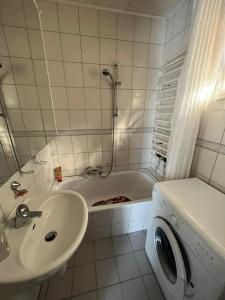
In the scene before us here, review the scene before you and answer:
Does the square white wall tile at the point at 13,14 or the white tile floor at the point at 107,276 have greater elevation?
the square white wall tile at the point at 13,14

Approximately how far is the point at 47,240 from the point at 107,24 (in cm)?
184

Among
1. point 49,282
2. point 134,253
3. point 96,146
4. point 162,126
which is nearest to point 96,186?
point 96,146

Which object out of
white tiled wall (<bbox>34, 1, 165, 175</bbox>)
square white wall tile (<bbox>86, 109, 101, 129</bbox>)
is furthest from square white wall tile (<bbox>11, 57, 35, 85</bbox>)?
square white wall tile (<bbox>86, 109, 101, 129</bbox>)

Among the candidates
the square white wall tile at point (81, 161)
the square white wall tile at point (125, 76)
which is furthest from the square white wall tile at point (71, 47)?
the square white wall tile at point (81, 161)

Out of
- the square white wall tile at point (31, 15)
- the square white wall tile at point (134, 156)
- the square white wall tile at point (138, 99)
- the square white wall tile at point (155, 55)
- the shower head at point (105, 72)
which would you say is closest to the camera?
the square white wall tile at point (31, 15)

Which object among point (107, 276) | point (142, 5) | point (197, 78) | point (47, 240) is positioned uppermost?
point (142, 5)

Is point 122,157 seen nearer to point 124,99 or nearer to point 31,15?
point 124,99

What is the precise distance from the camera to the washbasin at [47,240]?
0.49 m

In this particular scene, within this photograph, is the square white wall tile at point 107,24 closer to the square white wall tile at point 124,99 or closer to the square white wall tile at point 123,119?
the square white wall tile at point 124,99

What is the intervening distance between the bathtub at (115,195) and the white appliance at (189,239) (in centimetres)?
33

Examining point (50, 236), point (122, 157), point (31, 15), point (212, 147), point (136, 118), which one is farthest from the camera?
point (122, 157)

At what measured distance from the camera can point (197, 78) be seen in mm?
974

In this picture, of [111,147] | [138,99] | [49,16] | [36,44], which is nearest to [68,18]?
[49,16]

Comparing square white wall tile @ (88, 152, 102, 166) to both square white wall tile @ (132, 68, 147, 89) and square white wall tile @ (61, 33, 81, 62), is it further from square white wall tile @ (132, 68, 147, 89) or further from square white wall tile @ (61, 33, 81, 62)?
square white wall tile @ (61, 33, 81, 62)
